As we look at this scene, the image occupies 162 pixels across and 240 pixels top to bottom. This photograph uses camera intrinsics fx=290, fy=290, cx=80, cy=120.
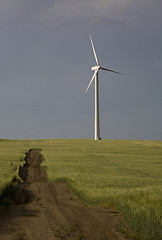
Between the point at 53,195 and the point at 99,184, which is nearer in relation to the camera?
the point at 53,195

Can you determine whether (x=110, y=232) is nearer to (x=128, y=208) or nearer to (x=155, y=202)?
(x=128, y=208)

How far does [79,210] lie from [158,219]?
227 inches

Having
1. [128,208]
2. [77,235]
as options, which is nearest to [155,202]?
[128,208]

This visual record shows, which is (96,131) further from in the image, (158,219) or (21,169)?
(158,219)

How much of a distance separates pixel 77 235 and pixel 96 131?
86926 mm

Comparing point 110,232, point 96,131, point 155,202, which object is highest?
point 96,131

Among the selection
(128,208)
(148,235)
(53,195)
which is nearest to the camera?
(148,235)

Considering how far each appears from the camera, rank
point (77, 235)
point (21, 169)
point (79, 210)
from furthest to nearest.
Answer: point (21, 169) → point (79, 210) → point (77, 235)

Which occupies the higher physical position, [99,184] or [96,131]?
[96,131]

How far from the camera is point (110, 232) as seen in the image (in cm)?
1169

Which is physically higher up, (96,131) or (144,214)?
(96,131)

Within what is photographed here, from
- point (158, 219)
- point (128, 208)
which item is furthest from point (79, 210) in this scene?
point (158, 219)

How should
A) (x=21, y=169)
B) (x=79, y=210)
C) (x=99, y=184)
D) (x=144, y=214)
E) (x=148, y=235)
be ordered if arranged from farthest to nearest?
(x=21, y=169), (x=99, y=184), (x=79, y=210), (x=144, y=214), (x=148, y=235)

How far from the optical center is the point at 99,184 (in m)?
27.5
